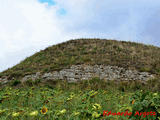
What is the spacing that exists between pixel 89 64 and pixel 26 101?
11755 mm

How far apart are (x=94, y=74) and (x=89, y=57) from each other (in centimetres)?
390

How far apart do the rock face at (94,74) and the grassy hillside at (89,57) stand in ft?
2.73

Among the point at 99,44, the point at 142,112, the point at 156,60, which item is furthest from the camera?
the point at 99,44

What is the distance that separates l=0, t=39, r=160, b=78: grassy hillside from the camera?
17688 mm

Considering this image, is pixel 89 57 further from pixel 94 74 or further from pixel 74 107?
pixel 74 107

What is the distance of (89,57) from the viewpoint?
19281 millimetres

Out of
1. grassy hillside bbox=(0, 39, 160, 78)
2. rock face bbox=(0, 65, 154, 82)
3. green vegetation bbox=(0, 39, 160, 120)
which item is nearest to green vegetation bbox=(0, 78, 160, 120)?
green vegetation bbox=(0, 39, 160, 120)

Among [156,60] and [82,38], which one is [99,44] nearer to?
[82,38]

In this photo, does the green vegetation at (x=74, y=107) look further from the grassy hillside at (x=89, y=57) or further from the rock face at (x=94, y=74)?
the grassy hillside at (x=89, y=57)

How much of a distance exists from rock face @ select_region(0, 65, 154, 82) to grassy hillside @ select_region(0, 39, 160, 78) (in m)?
0.83

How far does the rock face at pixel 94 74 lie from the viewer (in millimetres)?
15195

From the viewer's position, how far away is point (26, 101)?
5.75 meters

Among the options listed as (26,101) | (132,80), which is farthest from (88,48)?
(26,101)

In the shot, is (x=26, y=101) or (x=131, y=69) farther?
(x=131, y=69)
